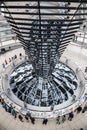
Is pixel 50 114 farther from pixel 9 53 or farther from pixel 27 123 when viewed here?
pixel 9 53

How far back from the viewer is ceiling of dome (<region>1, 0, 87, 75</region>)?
28.2 feet

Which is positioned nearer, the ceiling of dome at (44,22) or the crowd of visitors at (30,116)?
the ceiling of dome at (44,22)

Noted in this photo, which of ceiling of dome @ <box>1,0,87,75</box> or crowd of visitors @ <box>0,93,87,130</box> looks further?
crowd of visitors @ <box>0,93,87,130</box>

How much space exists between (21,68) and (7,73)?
58.1 inches

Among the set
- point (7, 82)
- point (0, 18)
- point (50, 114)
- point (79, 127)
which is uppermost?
point (0, 18)

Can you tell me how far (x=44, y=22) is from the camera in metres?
10.2

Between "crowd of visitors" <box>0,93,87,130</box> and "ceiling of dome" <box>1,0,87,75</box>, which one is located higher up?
"ceiling of dome" <box>1,0,87,75</box>

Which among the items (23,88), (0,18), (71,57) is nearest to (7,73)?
(23,88)

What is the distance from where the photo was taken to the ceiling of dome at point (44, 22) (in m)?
8.59

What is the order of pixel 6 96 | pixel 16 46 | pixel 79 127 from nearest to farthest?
pixel 79 127
pixel 6 96
pixel 16 46

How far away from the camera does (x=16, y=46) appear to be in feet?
72.9

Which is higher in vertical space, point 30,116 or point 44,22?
point 44,22

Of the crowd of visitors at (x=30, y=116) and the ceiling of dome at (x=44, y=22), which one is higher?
the ceiling of dome at (x=44, y=22)

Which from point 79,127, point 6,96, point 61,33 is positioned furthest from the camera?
point 6,96
